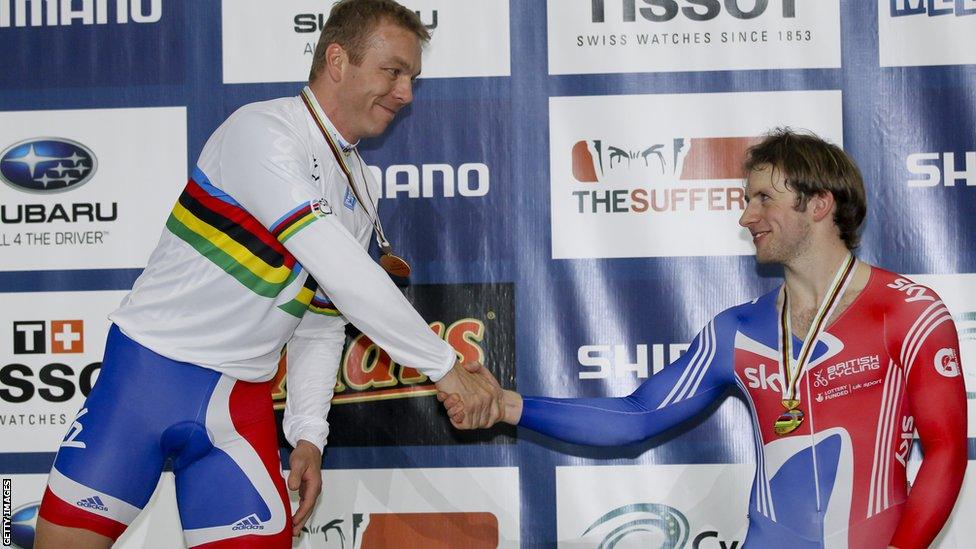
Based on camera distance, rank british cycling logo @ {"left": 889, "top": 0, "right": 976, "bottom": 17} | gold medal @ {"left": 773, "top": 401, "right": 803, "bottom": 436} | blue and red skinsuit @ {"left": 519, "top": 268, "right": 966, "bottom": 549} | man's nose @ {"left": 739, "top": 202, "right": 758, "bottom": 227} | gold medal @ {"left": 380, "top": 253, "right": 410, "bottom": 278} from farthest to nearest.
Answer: british cycling logo @ {"left": 889, "top": 0, "right": 976, "bottom": 17} < gold medal @ {"left": 380, "top": 253, "right": 410, "bottom": 278} < man's nose @ {"left": 739, "top": 202, "right": 758, "bottom": 227} < gold medal @ {"left": 773, "top": 401, "right": 803, "bottom": 436} < blue and red skinsuit @ {"left": 519, "top": 268, "right": 966, "bottom": 549}

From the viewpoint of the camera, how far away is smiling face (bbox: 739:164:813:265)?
6.93 feet

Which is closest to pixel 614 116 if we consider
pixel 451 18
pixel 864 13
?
pixel 451 18

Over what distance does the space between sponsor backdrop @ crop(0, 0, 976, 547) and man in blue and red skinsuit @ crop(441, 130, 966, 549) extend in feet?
1.73

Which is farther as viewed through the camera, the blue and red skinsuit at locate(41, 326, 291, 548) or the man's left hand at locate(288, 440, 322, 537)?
the man's left hand at locate(288, 440, 322, 537)

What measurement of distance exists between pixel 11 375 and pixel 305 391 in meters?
1.15

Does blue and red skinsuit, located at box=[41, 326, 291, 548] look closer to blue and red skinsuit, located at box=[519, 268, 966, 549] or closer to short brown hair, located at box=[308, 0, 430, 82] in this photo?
short brown hair, located at box=[308, 0, 430, 82]

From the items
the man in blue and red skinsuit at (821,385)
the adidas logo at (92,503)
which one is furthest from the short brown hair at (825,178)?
the adidas logo at (92,503)

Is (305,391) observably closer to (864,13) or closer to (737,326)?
(737,326)

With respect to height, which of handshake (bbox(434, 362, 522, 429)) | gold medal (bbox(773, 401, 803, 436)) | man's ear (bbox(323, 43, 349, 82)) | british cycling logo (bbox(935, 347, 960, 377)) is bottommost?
gold medal (bbox(773, 401, 803, 436))

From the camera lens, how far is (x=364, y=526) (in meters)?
2.80

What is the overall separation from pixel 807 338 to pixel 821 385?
11cm

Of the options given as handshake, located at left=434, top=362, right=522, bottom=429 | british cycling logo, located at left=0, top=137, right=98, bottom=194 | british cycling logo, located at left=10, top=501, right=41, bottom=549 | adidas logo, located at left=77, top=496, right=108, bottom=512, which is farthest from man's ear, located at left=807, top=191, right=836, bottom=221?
british cycling logo, located at left=10, top=501, right=41, bottom=549

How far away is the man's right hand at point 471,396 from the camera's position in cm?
207

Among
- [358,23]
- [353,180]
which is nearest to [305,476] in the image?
[353,180]
